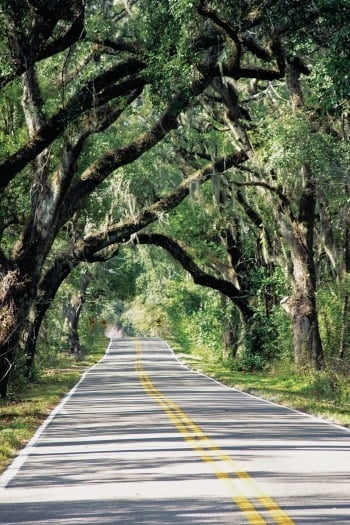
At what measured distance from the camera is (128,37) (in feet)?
72.0

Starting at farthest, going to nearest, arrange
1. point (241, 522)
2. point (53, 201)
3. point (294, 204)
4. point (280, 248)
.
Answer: point (280, 248) → point (294, 204) → point (53, 201) → point (241, 522)

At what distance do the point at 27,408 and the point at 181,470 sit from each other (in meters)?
11.2

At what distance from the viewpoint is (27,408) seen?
22.0 meters

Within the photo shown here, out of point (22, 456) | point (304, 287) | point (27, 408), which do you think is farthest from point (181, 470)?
point (304, 287)

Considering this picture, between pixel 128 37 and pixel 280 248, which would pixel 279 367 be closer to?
pixel 280 248

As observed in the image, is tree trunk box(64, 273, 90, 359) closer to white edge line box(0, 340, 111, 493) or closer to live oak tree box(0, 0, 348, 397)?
live oak tree box(0, 0, 348, 397)

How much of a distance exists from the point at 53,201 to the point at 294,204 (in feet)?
40.2

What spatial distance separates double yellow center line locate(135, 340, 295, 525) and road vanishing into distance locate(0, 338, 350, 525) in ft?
0.04

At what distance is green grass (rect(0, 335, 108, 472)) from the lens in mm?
14875

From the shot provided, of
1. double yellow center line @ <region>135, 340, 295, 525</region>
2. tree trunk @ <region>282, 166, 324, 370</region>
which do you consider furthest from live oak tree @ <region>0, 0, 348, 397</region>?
tree trunk @ <region>282, 166, 324, 370</region>

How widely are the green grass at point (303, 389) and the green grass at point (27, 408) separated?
540cm

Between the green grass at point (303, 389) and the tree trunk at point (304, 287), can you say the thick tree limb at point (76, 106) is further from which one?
the tree trunk at point (304, 287)

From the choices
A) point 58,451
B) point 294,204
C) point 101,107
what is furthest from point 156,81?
point 294,204

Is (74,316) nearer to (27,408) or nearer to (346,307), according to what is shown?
(346,307)
